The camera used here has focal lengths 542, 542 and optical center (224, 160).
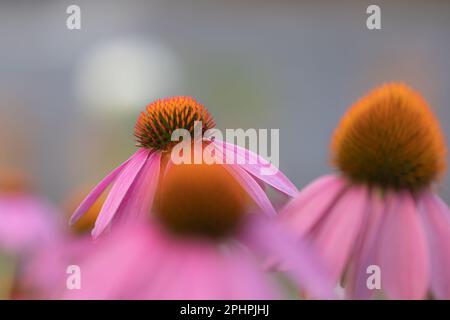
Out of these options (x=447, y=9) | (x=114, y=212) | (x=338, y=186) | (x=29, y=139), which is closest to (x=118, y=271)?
(x=114, y=212)

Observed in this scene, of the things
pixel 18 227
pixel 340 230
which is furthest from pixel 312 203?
pixel 18 227

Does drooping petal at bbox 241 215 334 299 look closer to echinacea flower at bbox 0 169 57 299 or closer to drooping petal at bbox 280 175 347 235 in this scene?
drooping petal at bbox 280 175 347 235

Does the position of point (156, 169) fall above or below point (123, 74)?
below

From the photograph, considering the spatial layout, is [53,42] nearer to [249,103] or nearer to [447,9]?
[249,103]

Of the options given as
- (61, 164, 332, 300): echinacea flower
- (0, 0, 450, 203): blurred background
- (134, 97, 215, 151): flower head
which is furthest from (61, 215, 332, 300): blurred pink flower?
(0, 0, 450, 203): blurred background

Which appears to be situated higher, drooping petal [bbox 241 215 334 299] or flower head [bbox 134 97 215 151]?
flower head [bbox 134 97 215 151]

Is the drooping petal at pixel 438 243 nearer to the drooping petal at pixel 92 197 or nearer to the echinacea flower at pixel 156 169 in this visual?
the echinacea flower at pixel 156 169

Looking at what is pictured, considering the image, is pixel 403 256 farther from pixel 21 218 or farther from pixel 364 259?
pixel 21 218
